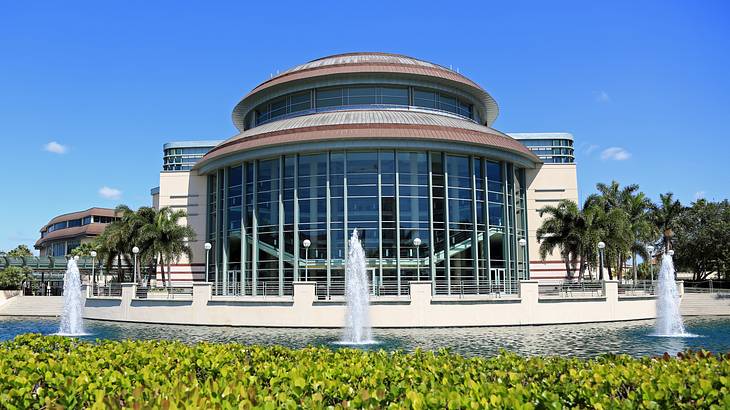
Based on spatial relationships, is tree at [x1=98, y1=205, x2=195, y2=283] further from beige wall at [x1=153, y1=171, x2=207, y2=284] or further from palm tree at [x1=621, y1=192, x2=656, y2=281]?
palm tree at [x1=621, y1=192, x2=656, y2=281]

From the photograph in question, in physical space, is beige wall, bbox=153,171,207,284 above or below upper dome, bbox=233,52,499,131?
below

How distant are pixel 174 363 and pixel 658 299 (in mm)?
30267

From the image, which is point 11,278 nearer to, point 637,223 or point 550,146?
point 637,223

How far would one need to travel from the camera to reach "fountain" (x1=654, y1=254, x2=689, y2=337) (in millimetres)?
27056

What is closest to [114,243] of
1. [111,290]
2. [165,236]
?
[165,236]

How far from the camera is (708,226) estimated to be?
61.4m

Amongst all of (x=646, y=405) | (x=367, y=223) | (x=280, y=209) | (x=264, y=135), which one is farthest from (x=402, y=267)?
(x=646, y=405)

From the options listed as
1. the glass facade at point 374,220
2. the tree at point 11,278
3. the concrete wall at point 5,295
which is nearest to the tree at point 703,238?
the glass facade at point 374,220

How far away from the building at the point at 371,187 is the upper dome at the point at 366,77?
4.3 inches

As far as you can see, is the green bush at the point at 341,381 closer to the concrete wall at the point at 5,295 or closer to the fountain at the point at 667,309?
the fountain at the point at 667,309

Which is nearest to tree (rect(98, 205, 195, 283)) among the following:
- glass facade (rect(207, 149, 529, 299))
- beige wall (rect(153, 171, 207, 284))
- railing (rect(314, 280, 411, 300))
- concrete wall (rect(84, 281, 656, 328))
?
beige wall (rect(153, 171, 207, 284))

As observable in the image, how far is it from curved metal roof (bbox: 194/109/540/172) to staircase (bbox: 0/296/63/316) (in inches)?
599

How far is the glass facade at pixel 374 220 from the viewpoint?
38188 mm

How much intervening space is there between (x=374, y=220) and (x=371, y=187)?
2.20m
